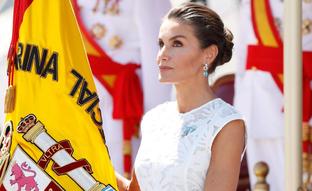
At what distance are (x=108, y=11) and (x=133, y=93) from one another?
0.37 metres

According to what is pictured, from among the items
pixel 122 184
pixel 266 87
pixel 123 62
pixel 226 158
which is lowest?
pixel 122 184

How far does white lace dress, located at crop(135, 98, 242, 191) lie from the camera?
248 cm

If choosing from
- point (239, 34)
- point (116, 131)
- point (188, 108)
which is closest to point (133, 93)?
point (116, 131)

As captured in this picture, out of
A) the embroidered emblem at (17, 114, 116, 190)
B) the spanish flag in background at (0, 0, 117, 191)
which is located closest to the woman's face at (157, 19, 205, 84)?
the spanish flag in background at (0, 0, 117, 191)

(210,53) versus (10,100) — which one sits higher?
(210,53)

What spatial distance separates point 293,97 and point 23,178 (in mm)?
930

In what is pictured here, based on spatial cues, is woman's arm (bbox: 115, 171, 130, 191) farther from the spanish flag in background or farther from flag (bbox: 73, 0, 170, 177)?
flag (bbox: 73, 0, 170, 177)

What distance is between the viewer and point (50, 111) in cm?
255

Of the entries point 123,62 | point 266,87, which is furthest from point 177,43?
point 123,62

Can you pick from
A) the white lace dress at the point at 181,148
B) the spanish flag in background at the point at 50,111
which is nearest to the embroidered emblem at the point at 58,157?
the spanish flag in background at the point at 50,111

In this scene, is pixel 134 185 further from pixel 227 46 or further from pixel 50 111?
pixel 227 46

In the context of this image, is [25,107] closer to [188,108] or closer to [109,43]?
[188,108]

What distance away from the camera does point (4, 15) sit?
14.0 ft

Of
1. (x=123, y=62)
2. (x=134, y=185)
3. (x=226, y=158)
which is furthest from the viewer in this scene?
(x=123, y=62)
